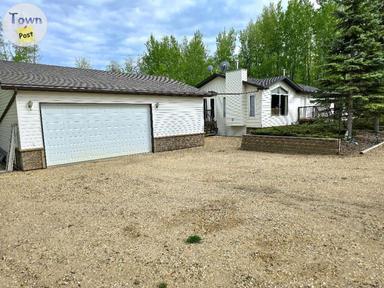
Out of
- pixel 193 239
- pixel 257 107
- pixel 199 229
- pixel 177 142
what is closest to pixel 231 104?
pixel 257 107

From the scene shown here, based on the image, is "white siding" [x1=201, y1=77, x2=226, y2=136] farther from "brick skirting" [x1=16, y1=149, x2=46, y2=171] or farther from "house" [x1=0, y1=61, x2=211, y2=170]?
"brick skirting" [x1=16, y1=149, x2=46, y2=171]

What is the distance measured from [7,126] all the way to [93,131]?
2.97 metres

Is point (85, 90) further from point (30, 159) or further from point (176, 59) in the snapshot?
point (176, 59)

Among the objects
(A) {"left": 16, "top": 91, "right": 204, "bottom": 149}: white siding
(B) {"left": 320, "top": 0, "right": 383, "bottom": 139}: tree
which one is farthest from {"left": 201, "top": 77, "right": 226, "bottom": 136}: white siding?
(B) {"left": 320, "top": 0, "right": 383, "bottom": 139}: tree

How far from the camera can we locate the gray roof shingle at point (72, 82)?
31.1 feet

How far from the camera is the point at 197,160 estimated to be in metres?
10.4

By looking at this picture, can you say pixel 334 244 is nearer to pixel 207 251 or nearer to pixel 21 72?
pixel 207 251

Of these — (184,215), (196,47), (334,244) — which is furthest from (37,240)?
(196,47)

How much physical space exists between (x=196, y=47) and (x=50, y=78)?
21.3 meters

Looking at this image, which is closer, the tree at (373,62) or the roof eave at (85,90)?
the roof eave at (85,90)

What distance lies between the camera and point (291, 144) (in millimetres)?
11125

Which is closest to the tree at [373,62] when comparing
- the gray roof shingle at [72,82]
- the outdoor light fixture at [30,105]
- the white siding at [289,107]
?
the white siding at [289,107]

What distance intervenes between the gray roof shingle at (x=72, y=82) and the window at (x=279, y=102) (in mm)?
6271

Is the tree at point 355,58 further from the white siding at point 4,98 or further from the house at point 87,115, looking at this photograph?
the white siding at point 4,98
